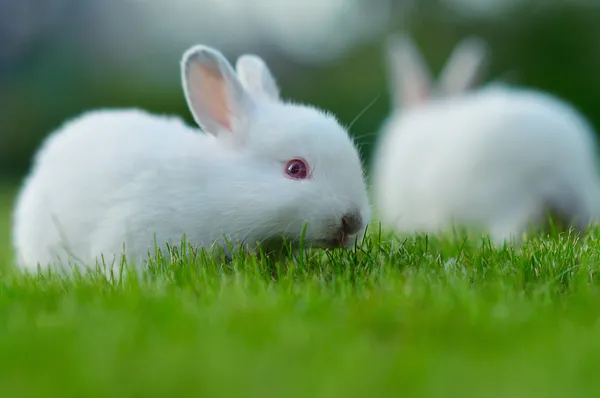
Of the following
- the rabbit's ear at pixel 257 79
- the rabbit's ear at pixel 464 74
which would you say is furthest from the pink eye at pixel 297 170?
the rabbit's ear at pixel 464 74

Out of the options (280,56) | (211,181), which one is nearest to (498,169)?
(211,181)

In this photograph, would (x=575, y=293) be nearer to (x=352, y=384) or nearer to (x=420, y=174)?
(x=352, y=384)

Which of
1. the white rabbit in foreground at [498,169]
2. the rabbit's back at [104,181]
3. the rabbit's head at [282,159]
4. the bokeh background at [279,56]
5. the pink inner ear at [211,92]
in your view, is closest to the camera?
the rabbit's head at [282,159]

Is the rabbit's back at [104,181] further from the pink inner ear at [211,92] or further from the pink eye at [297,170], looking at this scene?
the pink eye at [297,170]

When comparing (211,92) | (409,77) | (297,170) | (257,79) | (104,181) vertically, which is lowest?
(104,181)

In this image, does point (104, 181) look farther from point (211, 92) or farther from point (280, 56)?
point (280, 56)

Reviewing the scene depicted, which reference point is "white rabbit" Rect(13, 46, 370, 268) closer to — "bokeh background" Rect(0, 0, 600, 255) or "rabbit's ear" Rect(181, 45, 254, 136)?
"rabbit's ear" Rect(181, 45, 254, 136)

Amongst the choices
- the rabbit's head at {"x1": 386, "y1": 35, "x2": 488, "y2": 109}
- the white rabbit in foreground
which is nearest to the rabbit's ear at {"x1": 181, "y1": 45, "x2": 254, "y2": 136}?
the white rabbit in foreground
